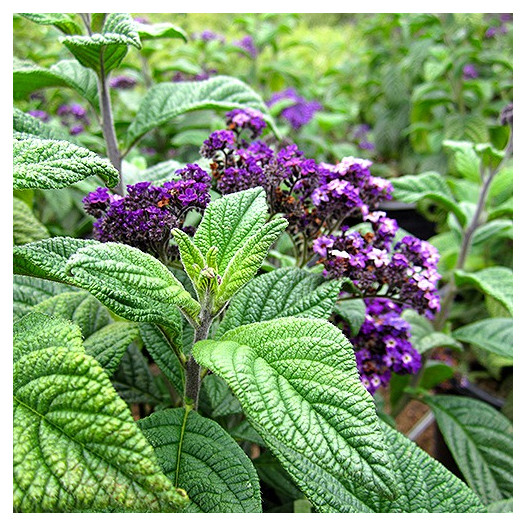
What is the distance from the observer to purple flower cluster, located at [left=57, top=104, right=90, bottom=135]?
2157 millimetres

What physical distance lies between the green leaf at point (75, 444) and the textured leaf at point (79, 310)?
27cm

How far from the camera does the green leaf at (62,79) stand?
109cm

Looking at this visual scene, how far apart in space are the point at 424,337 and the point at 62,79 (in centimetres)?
101

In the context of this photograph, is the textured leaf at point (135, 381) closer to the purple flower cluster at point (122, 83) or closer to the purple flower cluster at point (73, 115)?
the purple flower cluster at point (73, 115)

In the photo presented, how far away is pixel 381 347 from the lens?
3.38 ft

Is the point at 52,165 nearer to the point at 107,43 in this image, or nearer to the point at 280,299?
the point at 107,43

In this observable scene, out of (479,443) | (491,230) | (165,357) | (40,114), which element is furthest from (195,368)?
(40,114)

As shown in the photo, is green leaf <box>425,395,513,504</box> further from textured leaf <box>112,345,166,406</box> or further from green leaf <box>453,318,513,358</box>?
textured leaf <box>112,345,166,406</box>

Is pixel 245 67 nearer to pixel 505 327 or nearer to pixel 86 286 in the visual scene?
pixel 505 327

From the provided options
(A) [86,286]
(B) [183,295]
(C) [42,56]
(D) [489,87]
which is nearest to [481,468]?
(B) [183,295]

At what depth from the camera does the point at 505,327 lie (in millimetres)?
1433

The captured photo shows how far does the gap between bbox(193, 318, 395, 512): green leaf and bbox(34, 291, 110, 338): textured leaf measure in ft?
1.01

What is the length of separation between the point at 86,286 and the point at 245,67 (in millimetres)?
3029

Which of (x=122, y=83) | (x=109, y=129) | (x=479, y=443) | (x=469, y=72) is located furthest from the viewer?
(x=469, y=72)
